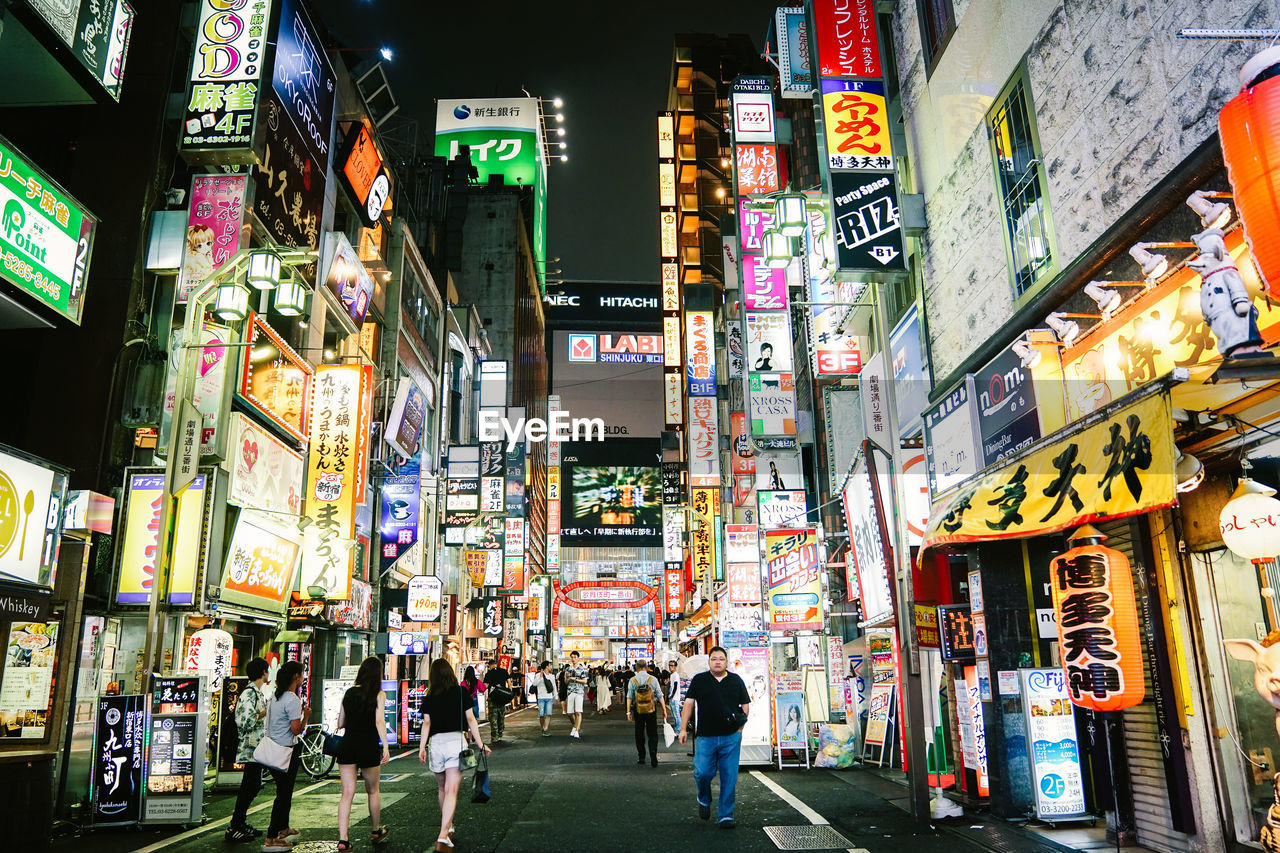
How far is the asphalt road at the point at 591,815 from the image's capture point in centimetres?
837

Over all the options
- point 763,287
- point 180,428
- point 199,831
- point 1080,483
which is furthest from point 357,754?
point 763,287

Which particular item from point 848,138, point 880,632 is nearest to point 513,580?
point 880,632

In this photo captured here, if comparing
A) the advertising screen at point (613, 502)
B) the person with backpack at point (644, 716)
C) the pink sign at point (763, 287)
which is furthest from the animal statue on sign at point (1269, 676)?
the advertising screen at point (613, 502)

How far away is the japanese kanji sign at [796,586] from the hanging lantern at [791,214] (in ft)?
24.0

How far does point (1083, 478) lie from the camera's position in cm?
709

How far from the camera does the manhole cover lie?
809cm

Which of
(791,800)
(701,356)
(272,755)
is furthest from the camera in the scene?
(701,356)

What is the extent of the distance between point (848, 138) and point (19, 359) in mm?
13332

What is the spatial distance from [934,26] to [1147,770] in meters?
10.4

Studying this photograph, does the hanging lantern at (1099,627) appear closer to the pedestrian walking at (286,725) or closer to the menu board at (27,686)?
the pedestrian walking at (286,725)

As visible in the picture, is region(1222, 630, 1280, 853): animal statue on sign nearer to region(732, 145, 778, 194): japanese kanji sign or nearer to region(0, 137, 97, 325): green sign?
region(0, 137, 97, 325): green sign

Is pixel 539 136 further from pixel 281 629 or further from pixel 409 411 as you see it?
pixel 281 629

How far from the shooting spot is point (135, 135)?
51.6 ft

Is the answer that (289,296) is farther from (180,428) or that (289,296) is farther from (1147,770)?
(1147,770)
